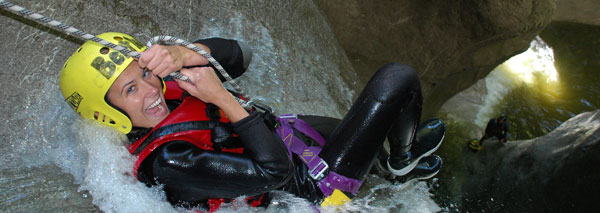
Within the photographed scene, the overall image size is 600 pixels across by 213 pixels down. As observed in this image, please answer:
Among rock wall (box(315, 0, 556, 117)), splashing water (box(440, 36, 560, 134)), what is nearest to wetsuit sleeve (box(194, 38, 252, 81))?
rock wall (box(315, 0, 556, 117))

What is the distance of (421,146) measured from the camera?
2.15 m

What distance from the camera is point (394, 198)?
2602 millimetres

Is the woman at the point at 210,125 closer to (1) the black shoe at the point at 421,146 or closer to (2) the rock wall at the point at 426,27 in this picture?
(1) the black shoe at the point at 421,146

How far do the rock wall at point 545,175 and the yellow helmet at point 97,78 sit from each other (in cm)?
329

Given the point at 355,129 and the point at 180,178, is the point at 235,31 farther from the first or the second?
the point at 180,178

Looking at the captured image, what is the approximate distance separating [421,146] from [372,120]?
412mm

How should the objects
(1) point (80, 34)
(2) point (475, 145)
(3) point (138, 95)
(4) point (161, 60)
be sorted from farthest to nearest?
(2) point (475, 145) → (3) point (138, 95) → (4) point (161, 60) → (1) point (80, 34)

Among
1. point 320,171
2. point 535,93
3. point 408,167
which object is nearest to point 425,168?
point 408,167

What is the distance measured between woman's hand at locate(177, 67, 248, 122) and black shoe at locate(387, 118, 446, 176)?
1002 mm

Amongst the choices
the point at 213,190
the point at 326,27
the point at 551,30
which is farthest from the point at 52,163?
the point at 551,30

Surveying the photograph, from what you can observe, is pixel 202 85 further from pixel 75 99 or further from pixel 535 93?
pixel 535 93

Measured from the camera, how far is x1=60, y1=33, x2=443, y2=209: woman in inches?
61.0

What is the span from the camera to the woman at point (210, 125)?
1550 millimetres

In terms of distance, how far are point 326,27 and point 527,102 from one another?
5.07 meters
